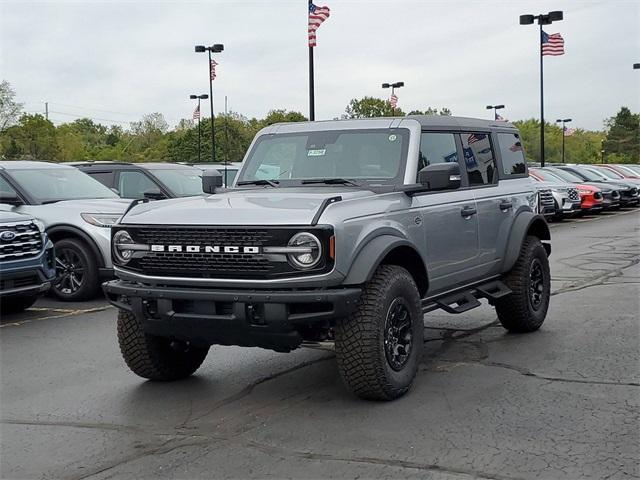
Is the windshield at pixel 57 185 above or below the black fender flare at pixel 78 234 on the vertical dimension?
above

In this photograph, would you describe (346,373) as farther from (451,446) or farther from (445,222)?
(445,222)

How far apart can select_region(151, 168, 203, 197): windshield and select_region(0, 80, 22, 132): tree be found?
4898cm

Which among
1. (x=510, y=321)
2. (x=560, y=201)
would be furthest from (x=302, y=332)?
(x=560, y=201)

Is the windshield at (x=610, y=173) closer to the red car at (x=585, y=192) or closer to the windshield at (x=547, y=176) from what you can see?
the red car at (x=585, y=192)

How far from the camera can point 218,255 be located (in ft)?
17.5

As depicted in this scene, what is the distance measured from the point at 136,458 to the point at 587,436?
102 inches

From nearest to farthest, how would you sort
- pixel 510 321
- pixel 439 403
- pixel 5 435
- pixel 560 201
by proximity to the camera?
pixel 5 435 < pixel 439 403 < pixel 510 321 < pixel 560 201

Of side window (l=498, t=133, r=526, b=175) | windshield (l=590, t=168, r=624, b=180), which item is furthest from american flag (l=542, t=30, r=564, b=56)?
side window (l=498, t=133, r=526, b=175)

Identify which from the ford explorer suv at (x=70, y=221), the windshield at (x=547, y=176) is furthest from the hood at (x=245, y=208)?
the windshield at (x=547, y=176)

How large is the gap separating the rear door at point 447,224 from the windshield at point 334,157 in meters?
0.24

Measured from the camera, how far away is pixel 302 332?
5352 millimetres

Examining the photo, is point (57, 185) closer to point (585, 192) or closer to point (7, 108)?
point (585, 192)

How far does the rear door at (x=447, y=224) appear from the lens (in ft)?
20.8

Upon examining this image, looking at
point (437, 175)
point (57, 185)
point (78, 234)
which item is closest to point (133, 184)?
point (57, 185)
